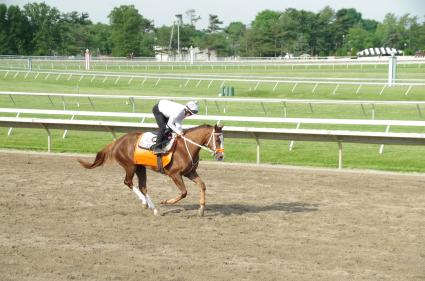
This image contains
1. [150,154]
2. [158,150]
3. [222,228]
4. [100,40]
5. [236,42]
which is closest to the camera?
[222,228]

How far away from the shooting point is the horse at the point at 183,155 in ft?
30.5

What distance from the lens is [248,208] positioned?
1010cm

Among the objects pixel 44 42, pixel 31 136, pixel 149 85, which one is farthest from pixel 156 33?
pixel 31 136

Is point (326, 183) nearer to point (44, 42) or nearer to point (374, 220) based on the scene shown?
point (374, 220)

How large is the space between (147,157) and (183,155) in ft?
1.76

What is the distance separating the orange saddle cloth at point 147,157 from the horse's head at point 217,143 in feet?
2.03

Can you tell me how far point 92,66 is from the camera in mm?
57938

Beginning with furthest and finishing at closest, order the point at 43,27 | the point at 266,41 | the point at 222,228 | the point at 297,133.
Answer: the point at 266,41 < the point at 43,27 < the point at 297,133 < the point at 222,228

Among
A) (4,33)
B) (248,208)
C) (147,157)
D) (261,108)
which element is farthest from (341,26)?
(147,157)

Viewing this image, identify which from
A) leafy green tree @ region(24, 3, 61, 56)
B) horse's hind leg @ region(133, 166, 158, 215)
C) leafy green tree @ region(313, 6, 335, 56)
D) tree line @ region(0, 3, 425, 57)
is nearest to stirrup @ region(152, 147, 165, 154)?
horse's hind leg @ region(133, 166, 158, 215)

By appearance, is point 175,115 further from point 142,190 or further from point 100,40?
point 100,40

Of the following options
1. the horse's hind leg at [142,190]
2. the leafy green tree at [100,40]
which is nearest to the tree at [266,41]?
the leafy green tree at [100,40]

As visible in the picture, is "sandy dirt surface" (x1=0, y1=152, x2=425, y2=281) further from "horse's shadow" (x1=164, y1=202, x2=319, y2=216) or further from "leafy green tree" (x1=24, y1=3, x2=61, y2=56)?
"leafy green tree" (x1=24, y1=3, x2=61, y2=56)

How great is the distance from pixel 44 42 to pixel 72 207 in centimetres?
5880
